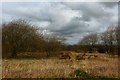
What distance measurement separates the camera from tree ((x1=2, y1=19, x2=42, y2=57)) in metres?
31.0

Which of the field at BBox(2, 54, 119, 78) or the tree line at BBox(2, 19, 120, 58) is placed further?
the tree line at BBox(2, 19, 120, 58)

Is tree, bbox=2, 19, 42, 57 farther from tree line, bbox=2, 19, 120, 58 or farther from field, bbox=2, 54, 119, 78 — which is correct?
field, bbox=2, 54, 119, 78

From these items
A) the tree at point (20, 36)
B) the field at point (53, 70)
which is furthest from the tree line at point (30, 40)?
the field at point (53, 70)

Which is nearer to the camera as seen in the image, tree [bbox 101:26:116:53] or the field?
the field

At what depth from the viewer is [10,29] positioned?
30.5 meters

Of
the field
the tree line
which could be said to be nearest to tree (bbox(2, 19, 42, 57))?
the tree line

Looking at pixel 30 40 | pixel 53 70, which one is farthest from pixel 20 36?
pixel 53 70

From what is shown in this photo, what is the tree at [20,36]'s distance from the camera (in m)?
31.0

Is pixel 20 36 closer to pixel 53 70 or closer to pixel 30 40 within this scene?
pixel 30 40

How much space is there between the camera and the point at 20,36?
31750 mm

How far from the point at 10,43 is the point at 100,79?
22.9m

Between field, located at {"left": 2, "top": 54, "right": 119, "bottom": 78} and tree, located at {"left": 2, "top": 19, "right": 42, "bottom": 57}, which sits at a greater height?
tree, located at {"left": 2, "top": 19, "right": 42, "bottom": 57}

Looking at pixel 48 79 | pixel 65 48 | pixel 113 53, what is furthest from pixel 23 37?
pixel 48 79

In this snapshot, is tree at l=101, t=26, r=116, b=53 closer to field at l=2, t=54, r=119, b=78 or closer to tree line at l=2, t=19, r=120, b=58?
tree line at l=2, t=19, r=120, b=58
